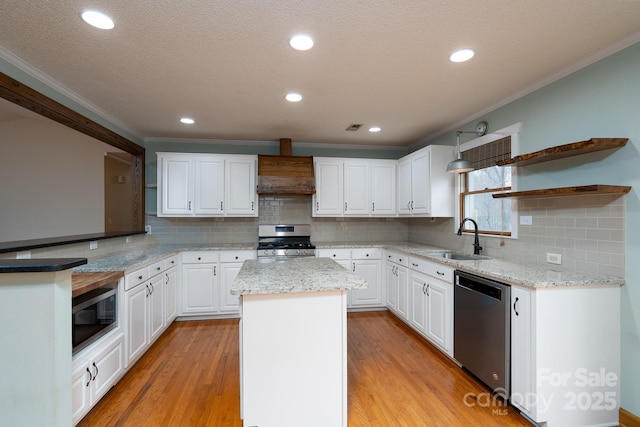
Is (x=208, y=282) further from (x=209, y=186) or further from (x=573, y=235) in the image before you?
(x=573, y=235)

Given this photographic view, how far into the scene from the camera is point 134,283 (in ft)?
8.46

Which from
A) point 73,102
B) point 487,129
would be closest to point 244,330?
point 73,102

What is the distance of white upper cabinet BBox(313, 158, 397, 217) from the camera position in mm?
4297

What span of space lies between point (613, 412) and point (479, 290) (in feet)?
3.41

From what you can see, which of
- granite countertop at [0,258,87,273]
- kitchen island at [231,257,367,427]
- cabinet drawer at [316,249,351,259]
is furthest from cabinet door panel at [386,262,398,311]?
granite countertop at [0,258,87,273]

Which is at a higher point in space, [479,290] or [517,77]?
[517,77]

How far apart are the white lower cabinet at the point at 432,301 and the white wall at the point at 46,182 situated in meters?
5.30

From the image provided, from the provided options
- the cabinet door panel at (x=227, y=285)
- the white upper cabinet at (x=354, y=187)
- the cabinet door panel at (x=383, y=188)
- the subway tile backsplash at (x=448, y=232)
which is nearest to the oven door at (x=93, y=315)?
the subway tile backsplash at (x=448, y=232)

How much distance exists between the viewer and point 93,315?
202 centimetres

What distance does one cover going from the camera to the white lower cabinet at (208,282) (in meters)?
3.79

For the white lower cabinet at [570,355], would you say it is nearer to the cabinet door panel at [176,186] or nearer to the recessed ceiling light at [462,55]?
the recessed ceiling light at [462,55]

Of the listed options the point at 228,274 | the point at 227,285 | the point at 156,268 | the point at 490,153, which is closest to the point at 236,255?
the point at 228,274

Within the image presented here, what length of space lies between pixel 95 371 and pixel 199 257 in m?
1.93

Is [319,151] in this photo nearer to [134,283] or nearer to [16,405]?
[134,283]
